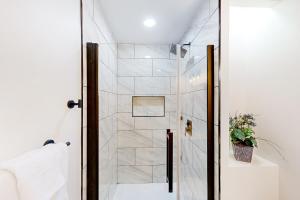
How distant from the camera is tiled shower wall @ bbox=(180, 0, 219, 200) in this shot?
1475 mm

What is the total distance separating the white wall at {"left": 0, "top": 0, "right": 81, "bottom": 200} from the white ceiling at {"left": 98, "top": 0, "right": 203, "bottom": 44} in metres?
0.64

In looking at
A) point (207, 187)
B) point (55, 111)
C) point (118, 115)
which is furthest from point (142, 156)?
point (55, 111)

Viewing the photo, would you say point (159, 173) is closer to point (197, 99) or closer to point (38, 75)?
point (197, 99)

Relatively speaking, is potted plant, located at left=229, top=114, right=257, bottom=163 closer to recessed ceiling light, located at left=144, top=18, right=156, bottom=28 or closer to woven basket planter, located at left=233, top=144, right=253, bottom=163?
woven basket planter, located at left=233, top=144, right=253, bottom=163

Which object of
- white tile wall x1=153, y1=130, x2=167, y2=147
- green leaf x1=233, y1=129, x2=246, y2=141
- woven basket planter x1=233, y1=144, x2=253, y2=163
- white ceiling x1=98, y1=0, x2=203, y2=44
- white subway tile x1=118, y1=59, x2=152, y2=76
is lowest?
white tile wall x1=153, y1=130, x2=167, y2=147

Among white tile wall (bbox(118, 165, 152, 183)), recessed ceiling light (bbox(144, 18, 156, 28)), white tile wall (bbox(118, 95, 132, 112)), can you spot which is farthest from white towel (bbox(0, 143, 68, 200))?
white tile wall (bbox(118, 165, 152, 183))

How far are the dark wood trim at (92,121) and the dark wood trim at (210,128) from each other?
762mm

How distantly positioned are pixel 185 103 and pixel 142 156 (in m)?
1.23

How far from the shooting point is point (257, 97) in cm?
167

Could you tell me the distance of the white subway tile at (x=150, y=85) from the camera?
308cm

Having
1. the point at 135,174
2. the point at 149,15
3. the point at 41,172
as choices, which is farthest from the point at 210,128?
the point at 135,174

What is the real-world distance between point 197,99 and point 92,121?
2.96 ft

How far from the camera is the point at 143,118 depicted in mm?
3113

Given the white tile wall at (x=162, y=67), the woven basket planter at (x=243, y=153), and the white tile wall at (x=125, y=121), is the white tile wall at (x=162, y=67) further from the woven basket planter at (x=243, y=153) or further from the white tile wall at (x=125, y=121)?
the woven basket planter at (x=243, y=153)
